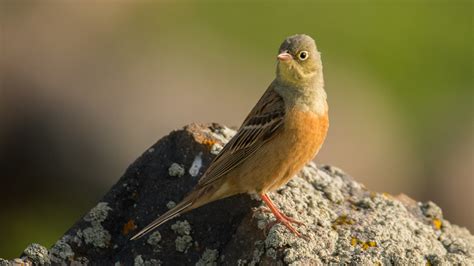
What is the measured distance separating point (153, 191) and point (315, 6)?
1310 cm

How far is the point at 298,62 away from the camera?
8.16 meters

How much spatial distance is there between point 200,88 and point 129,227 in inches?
328

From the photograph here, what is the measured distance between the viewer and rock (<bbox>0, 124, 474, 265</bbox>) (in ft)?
22.0

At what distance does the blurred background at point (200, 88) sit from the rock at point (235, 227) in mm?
5876

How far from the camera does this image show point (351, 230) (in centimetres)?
704

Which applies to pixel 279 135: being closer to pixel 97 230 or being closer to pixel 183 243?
pixel 183 243

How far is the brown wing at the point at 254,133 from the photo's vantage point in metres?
7.59

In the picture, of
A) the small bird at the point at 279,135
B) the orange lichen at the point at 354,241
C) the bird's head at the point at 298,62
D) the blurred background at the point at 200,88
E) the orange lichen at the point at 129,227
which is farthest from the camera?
the blurred background at the point at 200,88

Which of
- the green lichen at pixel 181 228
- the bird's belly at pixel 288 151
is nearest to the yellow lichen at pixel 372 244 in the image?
the bird's belly at pixel 288 151

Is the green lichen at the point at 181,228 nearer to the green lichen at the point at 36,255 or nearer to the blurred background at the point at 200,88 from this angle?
the green lichen at the point at 36,255

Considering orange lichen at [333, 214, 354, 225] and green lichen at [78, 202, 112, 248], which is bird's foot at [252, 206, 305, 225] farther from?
green lichen at [78, 202, 112, 248]

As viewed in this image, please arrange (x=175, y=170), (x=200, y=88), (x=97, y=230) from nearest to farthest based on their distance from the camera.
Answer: (x=97, y=230)
(x=175, y=170)
(x=200, y=88)

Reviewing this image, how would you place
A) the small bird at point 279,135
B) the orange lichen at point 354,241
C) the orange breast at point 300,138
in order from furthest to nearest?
the orange breast at point 300,138
the small bird at point 279,135
the orange lichen at point 354,241

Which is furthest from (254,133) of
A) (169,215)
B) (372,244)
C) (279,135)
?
(372,244)
